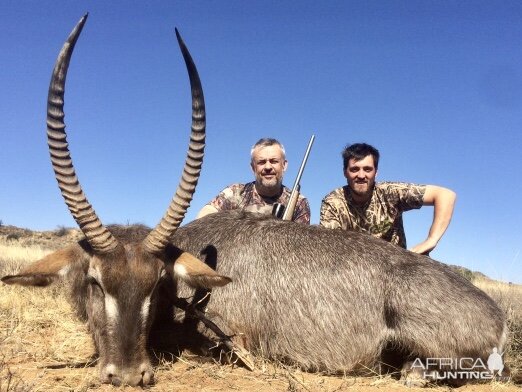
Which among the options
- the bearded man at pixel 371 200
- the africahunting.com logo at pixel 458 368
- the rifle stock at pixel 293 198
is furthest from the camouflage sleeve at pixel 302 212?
the africahunting.com logo at pixel 458 368

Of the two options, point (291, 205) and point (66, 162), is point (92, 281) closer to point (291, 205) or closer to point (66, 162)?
point (66, 162)

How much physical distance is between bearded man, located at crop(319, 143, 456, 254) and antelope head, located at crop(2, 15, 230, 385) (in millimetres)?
3828

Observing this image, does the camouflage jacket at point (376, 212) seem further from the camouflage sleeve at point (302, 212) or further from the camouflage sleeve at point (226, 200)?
the camouflage sleeve at point (226, 200)

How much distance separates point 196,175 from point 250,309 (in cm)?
145

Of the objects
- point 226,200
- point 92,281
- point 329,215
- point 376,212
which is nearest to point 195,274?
point 92,281

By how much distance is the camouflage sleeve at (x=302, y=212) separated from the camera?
31.1 ft

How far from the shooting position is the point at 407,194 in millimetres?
8102

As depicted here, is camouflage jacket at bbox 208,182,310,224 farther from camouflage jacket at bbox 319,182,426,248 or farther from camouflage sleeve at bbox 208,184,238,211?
camouflage jacket at bbox 319,182,426,248

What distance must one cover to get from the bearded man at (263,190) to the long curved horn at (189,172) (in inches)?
166

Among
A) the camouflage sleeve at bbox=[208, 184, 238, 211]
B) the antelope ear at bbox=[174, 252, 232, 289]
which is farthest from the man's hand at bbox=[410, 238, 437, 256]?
the antelope ear at bbox=[174, 252, 232, 289]

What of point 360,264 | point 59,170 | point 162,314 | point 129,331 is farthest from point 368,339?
point 59,170

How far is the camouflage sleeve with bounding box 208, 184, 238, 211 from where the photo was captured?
925cm

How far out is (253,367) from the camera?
497 cm

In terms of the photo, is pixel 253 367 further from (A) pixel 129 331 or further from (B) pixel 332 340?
(A) pixel 129 331
